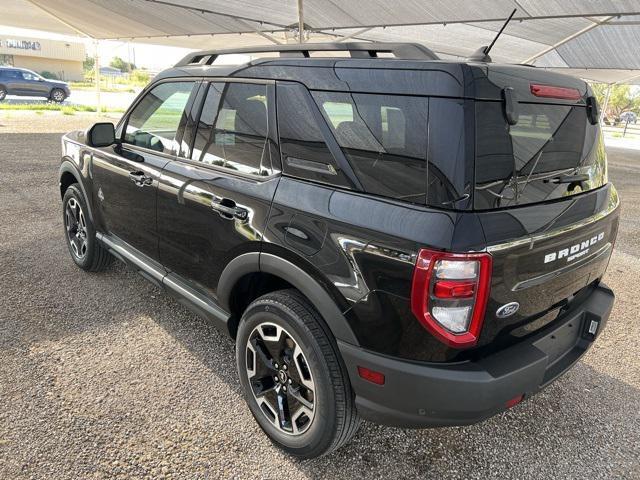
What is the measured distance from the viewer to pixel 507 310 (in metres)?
1.72

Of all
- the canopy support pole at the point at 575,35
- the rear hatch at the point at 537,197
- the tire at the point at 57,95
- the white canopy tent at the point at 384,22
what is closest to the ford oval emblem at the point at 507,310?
the rear hatch at the point at 537,197

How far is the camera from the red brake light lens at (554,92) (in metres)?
1.84

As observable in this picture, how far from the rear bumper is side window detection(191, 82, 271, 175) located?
3.34ft

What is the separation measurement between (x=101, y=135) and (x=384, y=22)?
885 cm

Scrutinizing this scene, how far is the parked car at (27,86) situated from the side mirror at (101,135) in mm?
24886

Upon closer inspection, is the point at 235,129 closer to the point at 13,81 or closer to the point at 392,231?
the point at 392,231

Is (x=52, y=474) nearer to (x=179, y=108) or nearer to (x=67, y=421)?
(x=67, y=421)

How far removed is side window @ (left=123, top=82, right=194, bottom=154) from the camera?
9.16 feet

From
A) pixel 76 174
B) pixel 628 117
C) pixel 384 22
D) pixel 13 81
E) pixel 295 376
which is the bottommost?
pixel 295 376

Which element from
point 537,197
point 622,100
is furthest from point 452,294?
point 622,100

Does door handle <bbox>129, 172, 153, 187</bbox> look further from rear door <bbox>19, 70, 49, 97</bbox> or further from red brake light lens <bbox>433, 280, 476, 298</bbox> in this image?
rear door <bbox>19, 70, 49, 97</bbox>

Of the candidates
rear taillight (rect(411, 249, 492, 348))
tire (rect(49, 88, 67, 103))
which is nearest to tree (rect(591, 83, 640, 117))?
tire (rect(49, 88, 67, 103))

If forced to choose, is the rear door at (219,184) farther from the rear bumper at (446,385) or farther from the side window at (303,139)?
the rear bumper at (446,385)

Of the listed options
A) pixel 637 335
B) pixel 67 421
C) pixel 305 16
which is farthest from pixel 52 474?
pixel 305 16
